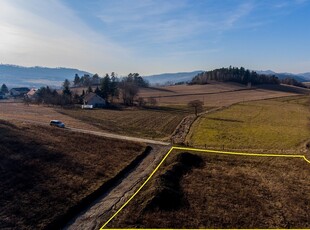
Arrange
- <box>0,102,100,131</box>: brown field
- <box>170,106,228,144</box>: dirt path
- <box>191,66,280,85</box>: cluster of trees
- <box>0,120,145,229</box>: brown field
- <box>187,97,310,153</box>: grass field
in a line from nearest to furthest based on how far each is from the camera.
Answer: <box>0,120,145,229</box>: brown field → <box>187,97,310,153</box>: grass field → <box>170,106,228,144</box>: dirt path → <box>0,102,100,131</box>: brown field → <box>191,66,280,85</box>: cluster of trees

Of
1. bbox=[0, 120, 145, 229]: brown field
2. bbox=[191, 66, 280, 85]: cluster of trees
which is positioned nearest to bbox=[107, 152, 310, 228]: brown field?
bbox=[0, 120, 145, 229]: brown field

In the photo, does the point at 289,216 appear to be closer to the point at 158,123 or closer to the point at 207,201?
the point at 207,201

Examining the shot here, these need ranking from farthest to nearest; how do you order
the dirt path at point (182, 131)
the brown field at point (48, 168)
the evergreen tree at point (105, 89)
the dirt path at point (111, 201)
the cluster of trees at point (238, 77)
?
the cluster of trees at point (238, 77), the evergreen tree at point (105, 89), the dirt path at point (182, 131), the brown field at point (48, 168), the dirt path at point (111, 201)

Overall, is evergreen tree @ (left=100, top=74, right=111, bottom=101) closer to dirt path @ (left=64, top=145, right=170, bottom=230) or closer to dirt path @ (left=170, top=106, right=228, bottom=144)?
dirt path @ (left=170, top=106, right=228, bottom=144)

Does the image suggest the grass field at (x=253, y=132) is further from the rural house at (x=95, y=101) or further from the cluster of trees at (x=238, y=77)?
the cluster of trees at (x=238, y=77)

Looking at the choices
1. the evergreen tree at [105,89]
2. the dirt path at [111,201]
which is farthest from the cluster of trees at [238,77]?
the dirt path at [111,201]

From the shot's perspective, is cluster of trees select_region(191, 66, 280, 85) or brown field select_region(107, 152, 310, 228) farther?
cluster of trees select_region(191, 66, 280, 85)
